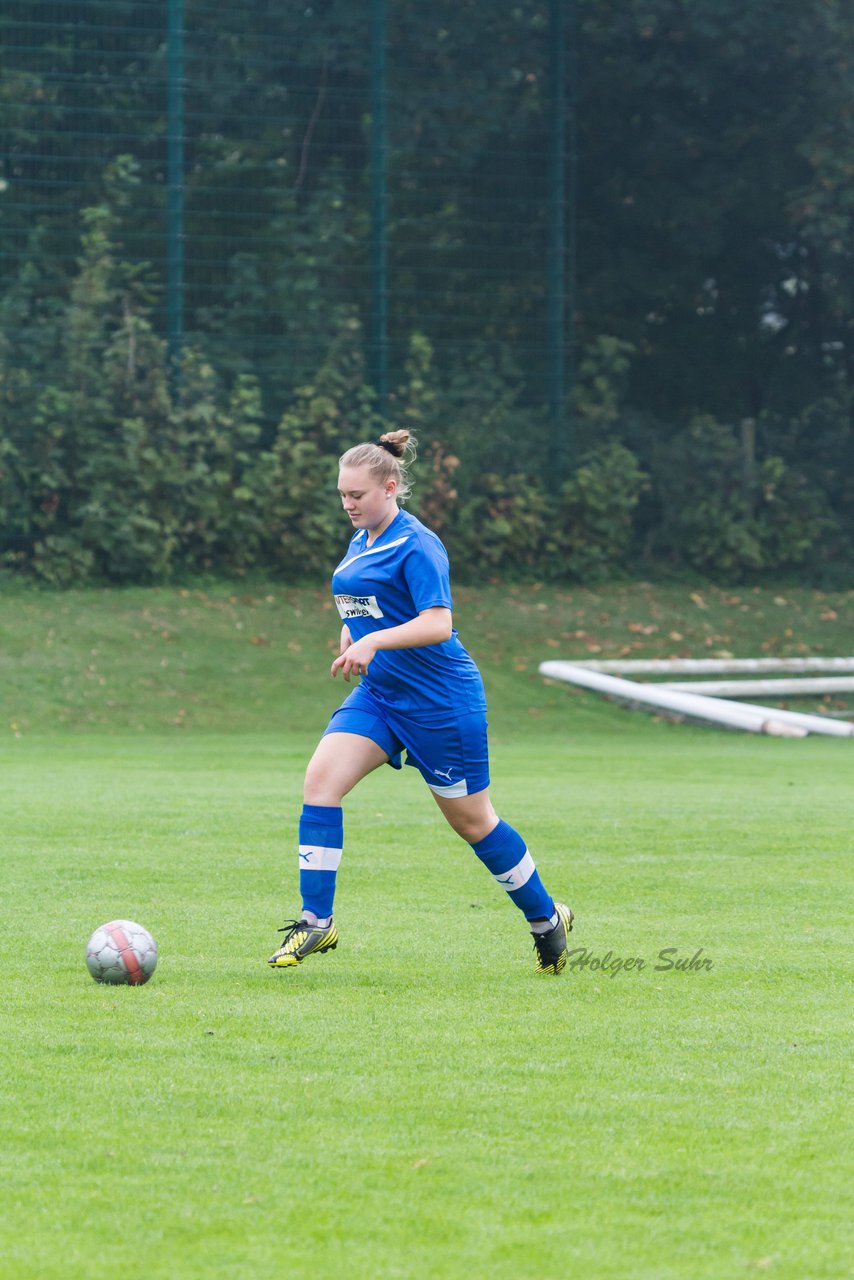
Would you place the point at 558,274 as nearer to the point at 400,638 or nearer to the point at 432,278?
the point at 432,278

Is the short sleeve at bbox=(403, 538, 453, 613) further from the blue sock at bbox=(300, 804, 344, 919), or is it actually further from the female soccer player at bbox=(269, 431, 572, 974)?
the blue sock at bbox=(300, 804, 344, 919)

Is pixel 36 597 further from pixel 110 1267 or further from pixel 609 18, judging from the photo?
pixel 110 1267

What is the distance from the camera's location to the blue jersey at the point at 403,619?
6.50m

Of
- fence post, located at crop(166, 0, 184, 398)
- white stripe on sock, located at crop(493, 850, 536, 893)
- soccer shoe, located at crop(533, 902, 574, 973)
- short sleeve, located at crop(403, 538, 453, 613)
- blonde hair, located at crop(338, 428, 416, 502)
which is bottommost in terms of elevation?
soccer shoe, located at crop(533, 902, 574, 973)

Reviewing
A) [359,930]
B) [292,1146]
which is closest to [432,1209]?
[292,1146]

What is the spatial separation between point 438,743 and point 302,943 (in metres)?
0.86

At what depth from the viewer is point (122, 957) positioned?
20.4ft

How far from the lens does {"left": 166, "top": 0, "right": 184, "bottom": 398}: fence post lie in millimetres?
24469

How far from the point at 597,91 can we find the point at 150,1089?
26140 millimetres

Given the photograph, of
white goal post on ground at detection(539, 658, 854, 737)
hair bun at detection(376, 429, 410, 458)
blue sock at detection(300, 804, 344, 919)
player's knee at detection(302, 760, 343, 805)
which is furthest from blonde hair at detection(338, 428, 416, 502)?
white goal post on ground at detection(539, 658, 854, 737)

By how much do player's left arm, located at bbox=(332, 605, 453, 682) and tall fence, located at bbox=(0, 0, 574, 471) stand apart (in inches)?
743

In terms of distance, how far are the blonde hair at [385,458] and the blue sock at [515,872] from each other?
4.19ft

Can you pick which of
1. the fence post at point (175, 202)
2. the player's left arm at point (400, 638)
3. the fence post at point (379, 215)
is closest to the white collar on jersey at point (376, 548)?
the player's left arm at point (400, 638)

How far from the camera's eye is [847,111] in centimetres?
2748
